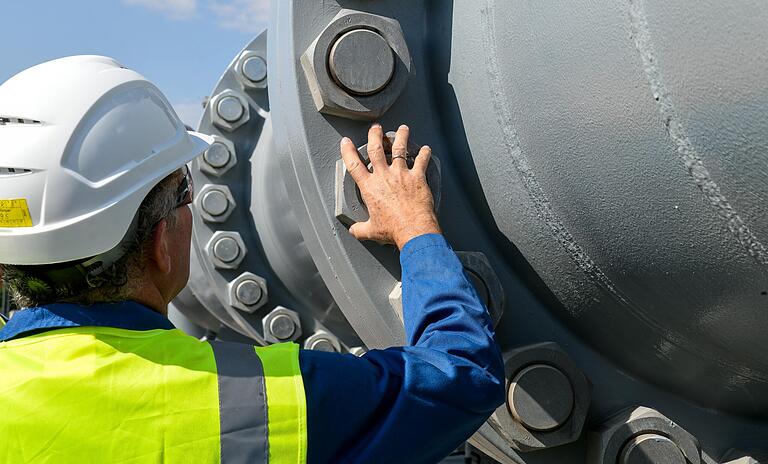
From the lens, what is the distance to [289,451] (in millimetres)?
980

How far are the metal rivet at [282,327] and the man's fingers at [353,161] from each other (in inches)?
61.3

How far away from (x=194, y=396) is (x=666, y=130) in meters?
0.63

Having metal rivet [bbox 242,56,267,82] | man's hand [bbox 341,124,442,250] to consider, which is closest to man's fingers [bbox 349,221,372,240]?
man's hand [bbox 341,124,442,250]

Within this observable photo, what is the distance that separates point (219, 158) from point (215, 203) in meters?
0.16

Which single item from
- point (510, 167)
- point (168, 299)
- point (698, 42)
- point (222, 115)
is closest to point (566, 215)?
point (510, 167)

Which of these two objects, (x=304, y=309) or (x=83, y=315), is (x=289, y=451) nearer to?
(x=83, y=315)

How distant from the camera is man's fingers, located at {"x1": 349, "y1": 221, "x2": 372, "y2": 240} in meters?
1.20

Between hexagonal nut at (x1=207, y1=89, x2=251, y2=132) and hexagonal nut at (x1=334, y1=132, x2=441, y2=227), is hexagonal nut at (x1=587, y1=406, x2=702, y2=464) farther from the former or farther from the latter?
hexagonal nut at (x1=207, y1=89, x2=251, y2=132)

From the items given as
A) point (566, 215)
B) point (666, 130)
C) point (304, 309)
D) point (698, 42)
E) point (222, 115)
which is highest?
point (698, 42)

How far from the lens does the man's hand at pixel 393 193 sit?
3.81 feet

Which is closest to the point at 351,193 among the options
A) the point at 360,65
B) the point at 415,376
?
the point at 360,65

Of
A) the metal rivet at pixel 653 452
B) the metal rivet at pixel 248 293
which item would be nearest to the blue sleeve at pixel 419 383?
the metal rivet at pixel 653 452

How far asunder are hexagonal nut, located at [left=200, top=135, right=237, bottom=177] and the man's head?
162 centimetres

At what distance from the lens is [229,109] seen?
2.86m
